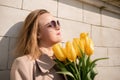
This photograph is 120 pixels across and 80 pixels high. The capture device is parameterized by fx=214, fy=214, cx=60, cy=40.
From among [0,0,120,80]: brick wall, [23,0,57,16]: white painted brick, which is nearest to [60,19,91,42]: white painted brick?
[0,0,120,80]: brick wall

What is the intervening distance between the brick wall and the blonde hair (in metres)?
0.09

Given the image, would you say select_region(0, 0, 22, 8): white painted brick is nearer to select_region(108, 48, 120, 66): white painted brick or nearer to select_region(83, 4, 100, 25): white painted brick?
select_region(83, 4, 100, 25): white painted brick

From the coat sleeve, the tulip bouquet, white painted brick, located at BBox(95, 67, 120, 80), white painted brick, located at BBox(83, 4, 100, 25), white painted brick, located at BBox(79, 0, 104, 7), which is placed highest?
white painted brick, located at BBox(79, 0, 104, 7)

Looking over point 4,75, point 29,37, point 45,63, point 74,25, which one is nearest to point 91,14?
point 74,25

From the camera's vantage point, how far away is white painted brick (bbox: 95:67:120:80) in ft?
7.49

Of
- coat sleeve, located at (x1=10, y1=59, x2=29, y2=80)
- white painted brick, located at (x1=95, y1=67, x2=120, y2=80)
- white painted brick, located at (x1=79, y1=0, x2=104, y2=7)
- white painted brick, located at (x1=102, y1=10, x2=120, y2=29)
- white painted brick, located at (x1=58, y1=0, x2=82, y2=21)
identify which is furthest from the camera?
white painted brick, located at (x1=102, y1=10, x2=120, y2=29)

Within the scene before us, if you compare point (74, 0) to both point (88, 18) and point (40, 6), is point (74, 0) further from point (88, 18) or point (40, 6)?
point (40, 6)

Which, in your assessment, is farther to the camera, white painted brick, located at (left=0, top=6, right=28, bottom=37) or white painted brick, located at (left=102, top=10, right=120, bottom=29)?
white painted brick, located at (left=102, top=10, right=120, bottom=29)

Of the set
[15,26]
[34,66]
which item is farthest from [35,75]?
[15,26]

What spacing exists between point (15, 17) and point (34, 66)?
1.45 feet

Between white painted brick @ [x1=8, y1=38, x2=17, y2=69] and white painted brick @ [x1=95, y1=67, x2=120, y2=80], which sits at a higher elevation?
white painted brick @ [x1=8, y1=38, x2=17, y2=69]

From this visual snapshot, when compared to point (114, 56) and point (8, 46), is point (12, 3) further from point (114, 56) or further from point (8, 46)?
point (114, 56)

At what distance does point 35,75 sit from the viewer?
1.37m

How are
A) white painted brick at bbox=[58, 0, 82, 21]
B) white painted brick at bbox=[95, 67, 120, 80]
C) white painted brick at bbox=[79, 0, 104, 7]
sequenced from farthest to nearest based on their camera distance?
white painted brick at bbox=[95, 67, 120, 80] < white painted brick at bbox=[79, 0, 104, 7] < white painted brick at bbox=[58, 0, 82, 21]
